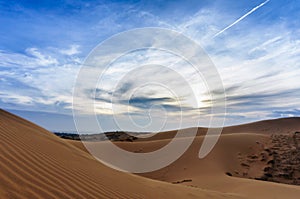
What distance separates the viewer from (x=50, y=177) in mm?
4227

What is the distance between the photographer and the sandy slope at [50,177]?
3646 mm

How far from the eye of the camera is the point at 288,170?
14.7 meters

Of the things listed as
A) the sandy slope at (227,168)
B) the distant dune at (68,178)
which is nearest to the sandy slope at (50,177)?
the distant dune at (68,178)

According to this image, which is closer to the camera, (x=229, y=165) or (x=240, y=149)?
(x=229, y=165)

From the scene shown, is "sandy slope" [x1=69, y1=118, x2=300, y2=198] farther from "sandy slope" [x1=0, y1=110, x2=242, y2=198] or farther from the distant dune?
"sandy slope" [x1=0, y1=110, x2=242, y2=198]

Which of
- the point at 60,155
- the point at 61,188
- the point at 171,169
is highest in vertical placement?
the point at 60,155

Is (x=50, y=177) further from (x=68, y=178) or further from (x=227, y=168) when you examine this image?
(x=227, y=168)

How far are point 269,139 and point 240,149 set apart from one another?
3873mm

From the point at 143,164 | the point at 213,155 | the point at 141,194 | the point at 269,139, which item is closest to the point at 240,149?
the point at 213,155

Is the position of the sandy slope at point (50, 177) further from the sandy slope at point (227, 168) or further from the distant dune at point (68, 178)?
the sandy slope at point (227, 168)

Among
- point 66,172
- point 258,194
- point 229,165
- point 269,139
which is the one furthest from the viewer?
point 269,139

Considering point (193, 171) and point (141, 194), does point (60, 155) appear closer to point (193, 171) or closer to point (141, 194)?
point (141, 194)

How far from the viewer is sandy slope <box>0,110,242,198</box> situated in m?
3.65

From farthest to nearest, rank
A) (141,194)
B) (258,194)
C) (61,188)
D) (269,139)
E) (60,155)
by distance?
(269,139)
(258,194)
(60,155)
(141,194)
(61,188)
